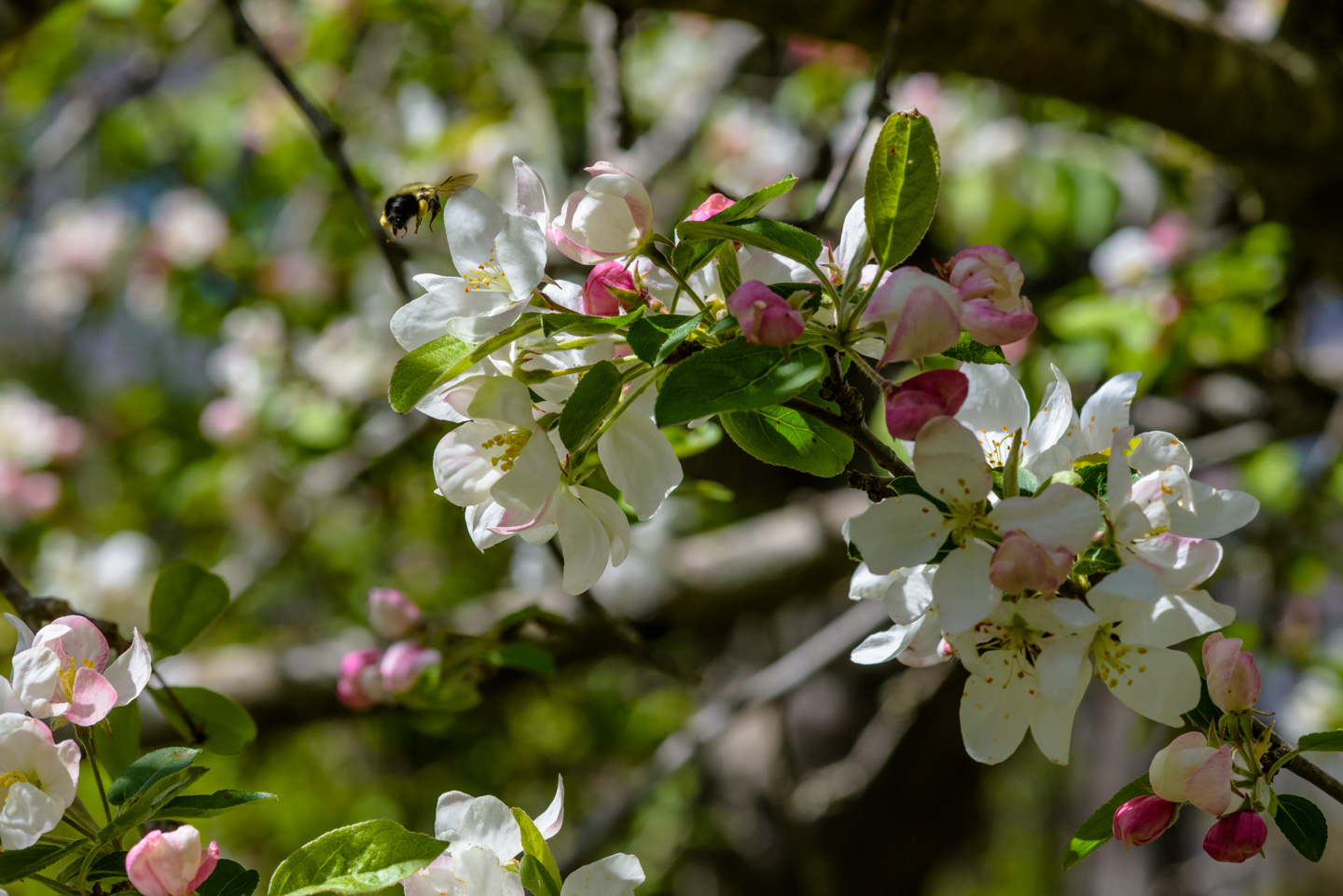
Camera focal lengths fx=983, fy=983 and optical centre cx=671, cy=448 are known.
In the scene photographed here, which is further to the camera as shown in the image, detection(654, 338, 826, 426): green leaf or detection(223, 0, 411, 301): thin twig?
detection(223, 0, 411, 301): thin twig

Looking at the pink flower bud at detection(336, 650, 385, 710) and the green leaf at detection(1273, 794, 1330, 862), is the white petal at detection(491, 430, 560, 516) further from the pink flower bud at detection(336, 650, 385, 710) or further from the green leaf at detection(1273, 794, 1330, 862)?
the pink flower bud at detection(336, 650, 385, 710)

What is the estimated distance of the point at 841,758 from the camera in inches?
113

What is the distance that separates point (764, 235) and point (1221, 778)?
0.40m

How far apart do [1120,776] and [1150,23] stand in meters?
4.62

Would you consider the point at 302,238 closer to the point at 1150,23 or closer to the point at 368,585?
the point at 368,585

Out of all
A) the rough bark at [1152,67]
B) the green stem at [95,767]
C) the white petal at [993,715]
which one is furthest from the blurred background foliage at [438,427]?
the white petal at [993,715]

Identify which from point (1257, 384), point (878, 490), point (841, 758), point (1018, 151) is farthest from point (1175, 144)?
point (878, 490)

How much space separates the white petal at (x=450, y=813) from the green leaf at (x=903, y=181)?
0.45 m

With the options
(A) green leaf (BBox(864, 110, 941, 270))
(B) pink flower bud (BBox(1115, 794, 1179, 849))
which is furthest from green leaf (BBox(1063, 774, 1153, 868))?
(A) green leaf (BBox(864, 110, 941, 270))

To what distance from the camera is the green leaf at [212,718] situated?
834 millimetres

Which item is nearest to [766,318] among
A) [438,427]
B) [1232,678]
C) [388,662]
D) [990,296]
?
[990,296]

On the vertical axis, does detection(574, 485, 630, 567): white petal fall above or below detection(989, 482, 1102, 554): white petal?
below

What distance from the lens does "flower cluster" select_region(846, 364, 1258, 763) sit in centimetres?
52

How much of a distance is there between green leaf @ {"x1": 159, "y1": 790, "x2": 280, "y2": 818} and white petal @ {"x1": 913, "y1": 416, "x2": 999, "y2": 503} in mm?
419
